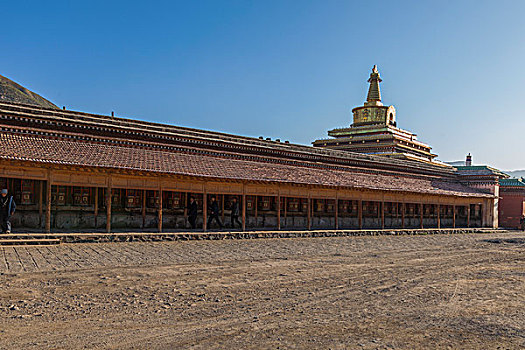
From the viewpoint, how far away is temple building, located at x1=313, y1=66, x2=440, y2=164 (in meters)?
38.4

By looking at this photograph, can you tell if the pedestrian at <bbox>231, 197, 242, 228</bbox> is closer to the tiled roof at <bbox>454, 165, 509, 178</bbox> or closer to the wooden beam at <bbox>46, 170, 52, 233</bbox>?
the wooden beam at <bbox>46, 170, 52, 233</bbox>

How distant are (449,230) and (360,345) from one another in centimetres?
2368

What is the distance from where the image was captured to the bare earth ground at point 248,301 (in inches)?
228

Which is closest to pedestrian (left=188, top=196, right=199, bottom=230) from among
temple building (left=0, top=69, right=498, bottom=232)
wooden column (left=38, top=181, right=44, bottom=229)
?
temple building (left=0, top=69, right=498, bottom=232)

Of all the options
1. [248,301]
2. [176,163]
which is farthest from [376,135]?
[248,301]

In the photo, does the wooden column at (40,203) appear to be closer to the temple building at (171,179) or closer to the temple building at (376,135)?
the temple building at (171,179)

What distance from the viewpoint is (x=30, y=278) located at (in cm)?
873

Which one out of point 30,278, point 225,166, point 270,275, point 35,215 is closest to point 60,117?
point 35,215

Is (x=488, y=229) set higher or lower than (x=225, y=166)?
lower

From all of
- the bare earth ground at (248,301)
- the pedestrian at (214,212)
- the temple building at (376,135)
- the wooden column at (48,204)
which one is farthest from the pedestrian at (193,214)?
the temple building at (376,135)

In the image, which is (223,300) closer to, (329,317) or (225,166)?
(329,317)

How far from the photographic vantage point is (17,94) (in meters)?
105

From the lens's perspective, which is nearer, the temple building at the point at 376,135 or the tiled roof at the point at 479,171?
the tiled roof at the point at 479,171

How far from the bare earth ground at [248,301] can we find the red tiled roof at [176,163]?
10.7 feet
